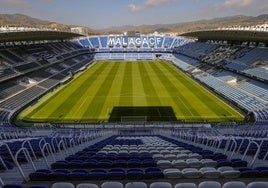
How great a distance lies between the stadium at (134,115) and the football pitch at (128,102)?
0.14 metres

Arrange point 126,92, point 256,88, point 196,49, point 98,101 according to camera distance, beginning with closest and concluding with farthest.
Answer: point 98,101, point 256,88, point 126,92, point 196,49

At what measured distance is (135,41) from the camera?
425ft

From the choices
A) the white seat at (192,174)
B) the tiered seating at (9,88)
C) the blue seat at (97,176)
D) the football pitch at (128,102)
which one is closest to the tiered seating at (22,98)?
the tiered seating at (9,88)

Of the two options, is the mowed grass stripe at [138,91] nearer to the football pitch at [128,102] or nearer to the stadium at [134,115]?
the football pitch at [128,102]

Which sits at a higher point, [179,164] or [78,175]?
[78,175]

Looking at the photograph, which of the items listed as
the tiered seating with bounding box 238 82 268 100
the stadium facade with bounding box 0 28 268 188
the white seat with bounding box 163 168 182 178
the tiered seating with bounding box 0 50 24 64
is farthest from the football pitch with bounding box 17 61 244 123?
the white seat with bounding box 163 168 182 178

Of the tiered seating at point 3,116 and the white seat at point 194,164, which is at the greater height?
the white seat at point 194,164

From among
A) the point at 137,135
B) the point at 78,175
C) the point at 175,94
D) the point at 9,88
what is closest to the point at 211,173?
the point at 78,175

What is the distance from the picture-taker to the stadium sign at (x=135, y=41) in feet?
415

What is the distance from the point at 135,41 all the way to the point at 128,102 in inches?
3387

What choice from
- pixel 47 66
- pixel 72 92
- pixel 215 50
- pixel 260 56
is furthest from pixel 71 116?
pixel 215 50

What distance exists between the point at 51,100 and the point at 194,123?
23.1 meters

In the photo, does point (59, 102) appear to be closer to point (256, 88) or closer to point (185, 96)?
point (185, 96)

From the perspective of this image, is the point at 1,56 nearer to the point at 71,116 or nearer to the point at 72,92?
the point at 72,92
